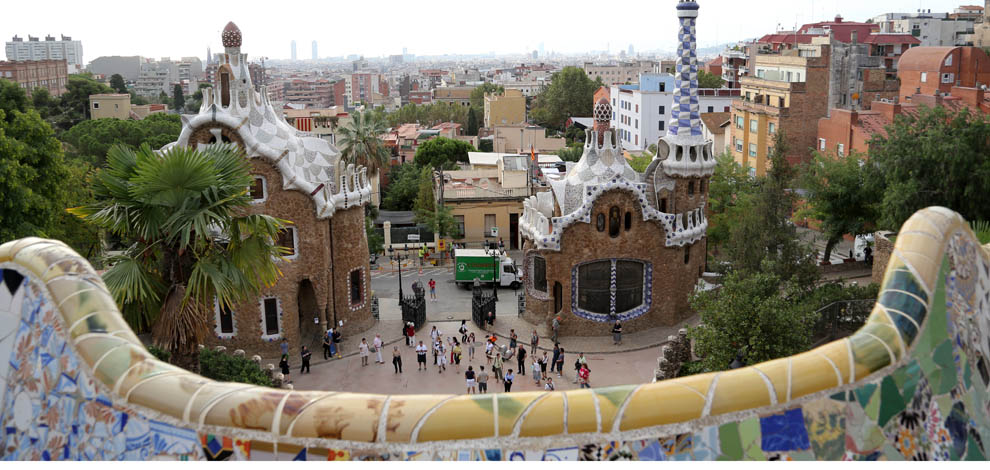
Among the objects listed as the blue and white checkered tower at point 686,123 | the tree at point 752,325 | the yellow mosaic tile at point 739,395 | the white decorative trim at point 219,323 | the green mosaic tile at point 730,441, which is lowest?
the white decorative trim at point 219,323

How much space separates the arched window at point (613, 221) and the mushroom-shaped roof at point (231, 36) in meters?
12.6

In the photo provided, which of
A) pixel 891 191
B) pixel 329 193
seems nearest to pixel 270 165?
pixel 329 193

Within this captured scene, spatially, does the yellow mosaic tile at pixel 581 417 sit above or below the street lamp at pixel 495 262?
above

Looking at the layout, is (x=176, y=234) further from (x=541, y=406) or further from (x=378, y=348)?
(x=378, y=348)

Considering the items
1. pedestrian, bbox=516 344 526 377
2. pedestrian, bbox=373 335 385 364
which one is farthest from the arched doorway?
pedestrian, bbox=516 344 526 377

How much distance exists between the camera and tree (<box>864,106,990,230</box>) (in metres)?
28.4

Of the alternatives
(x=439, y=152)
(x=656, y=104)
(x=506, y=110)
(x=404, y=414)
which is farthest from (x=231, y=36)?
(x=506, y=110)

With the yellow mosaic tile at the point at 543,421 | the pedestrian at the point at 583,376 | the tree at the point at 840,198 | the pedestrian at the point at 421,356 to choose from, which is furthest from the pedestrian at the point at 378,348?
the yellow mosaic tile at the point at 543,421

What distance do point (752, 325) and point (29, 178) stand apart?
2162cm

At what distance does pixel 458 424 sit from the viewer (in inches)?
253

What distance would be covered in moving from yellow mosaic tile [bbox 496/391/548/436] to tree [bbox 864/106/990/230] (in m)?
25.5

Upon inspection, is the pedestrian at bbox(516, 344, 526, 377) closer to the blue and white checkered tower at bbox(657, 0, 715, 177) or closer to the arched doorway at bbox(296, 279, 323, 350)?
the arched doorway at bbox(296, 279, 323, 350)

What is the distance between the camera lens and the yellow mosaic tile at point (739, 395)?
21.5 ft

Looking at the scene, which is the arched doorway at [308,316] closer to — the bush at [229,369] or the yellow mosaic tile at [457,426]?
the bush at [229,369]
